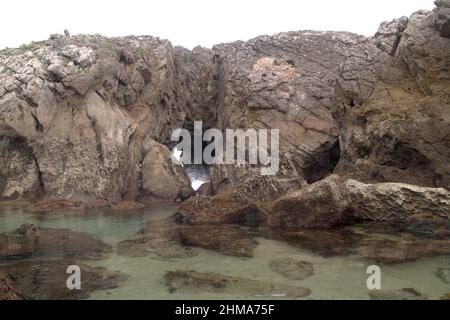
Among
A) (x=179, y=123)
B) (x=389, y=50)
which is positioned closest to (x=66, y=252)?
(x=389, y=50)

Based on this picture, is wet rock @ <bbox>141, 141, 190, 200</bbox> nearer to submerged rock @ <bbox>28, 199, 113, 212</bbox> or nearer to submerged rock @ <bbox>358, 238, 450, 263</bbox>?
submerged rock @ <bbox>28, 199, 113, 212</bbox>

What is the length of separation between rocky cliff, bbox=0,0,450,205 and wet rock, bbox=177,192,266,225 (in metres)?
3.53

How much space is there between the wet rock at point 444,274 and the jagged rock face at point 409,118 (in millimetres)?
7616

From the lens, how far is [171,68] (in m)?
32.7

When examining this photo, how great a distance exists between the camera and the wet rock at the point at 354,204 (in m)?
15.6

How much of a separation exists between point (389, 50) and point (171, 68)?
1617 centimetres

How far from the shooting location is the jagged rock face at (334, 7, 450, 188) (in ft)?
59.1

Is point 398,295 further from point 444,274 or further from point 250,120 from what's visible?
point 250,120

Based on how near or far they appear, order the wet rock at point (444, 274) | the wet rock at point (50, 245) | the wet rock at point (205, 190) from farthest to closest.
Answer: the wet rock at point (205, 190) < the wet rock at point (50, 245) < the wet rock at point (444, 274)

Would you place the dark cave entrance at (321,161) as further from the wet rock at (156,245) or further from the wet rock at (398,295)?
the wet rock at (398,295)

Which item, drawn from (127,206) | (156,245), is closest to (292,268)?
(156,245)

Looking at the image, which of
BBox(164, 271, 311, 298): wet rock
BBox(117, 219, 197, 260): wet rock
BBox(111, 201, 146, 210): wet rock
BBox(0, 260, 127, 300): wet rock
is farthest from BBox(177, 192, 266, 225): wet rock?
BBox(164, 271, 311, 298): wet rock

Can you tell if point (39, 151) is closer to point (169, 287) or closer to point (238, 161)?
point (238, 161)

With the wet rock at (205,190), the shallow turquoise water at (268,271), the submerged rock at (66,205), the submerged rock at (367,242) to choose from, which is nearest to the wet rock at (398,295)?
the shallow turquoise water at (268,271)
